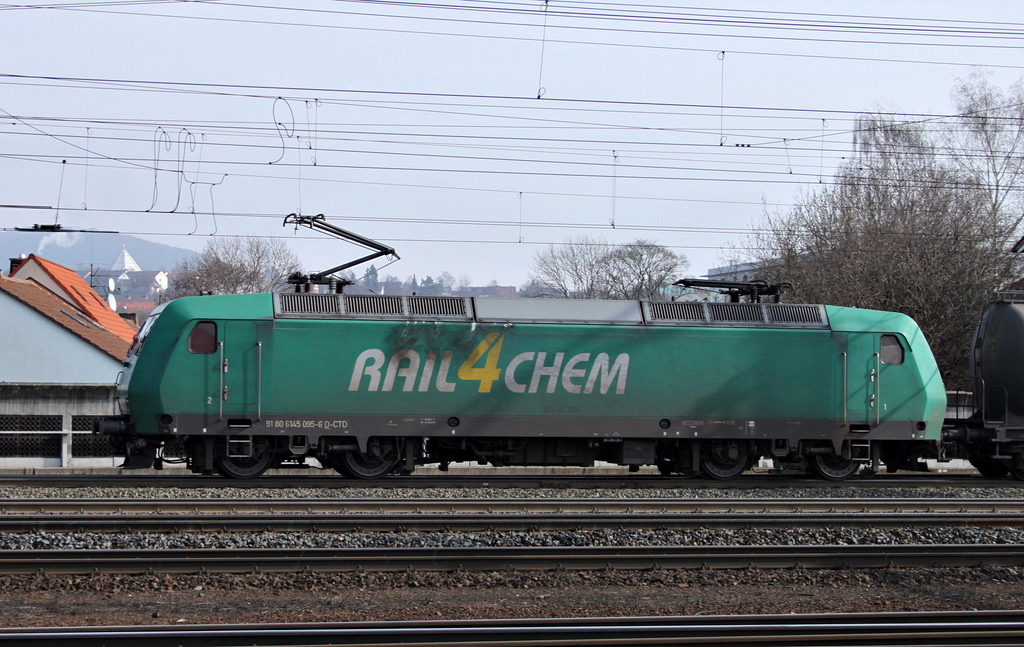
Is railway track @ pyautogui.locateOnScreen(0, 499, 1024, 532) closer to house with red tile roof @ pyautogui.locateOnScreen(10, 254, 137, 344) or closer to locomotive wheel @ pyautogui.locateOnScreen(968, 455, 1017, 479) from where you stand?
locomotive wheel @ pyautogui.locateOnScreen(968, 455, 1017, 479)

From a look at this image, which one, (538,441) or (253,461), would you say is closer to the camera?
(253,461)

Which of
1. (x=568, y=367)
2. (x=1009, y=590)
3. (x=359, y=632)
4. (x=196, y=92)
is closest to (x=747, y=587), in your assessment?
(x=1009, y=590)

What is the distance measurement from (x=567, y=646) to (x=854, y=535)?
18.9ft

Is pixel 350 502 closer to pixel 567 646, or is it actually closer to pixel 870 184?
pixel 567 646

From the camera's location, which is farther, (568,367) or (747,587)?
(568,367)

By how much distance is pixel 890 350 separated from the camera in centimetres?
1603

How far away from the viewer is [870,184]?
33.1 m

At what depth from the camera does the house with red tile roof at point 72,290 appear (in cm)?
3697

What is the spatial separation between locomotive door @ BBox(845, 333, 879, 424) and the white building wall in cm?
2272

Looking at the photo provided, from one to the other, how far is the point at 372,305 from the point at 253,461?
11.0ft

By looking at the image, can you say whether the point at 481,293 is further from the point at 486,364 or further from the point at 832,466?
A: the point at 832,466

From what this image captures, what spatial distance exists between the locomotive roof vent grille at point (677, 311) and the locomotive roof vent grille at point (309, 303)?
5.62 metres

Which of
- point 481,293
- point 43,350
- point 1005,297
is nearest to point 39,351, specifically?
point 43,350

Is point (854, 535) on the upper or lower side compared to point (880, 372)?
lower
